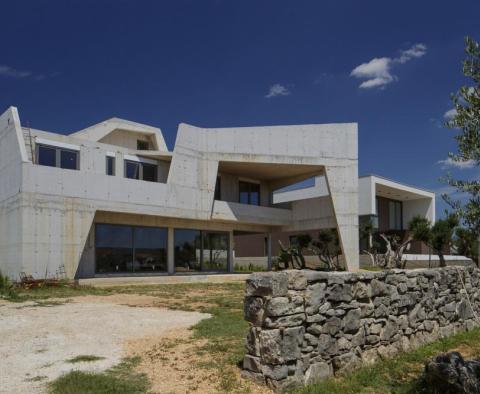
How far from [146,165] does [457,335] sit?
2214 cm

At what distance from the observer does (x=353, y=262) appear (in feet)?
102

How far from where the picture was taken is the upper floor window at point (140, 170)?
28.2 m

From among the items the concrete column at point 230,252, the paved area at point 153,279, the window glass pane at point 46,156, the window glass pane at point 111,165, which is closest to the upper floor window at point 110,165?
the window glass pane at point 111,165

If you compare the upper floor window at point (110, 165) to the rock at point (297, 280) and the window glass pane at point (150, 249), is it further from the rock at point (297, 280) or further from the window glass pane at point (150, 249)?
the rock at point (297, 280)

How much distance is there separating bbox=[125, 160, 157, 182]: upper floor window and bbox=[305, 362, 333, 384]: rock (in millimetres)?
22632

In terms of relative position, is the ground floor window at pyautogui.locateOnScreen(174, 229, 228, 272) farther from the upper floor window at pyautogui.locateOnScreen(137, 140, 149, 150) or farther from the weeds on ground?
the weeds on ground

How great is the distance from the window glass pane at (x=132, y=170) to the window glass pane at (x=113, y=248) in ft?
11.1

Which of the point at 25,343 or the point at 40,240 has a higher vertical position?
the point at 40,240

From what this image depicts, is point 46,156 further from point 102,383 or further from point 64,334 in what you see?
point 102,383

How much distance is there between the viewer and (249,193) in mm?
36500

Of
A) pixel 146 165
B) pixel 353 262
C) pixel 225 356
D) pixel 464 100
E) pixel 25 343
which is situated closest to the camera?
pixel 464 100

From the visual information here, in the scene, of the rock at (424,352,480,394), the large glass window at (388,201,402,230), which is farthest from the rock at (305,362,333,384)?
the large glass window at (388,201,402,230)

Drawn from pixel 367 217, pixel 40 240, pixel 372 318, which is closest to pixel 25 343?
pixel 372 318

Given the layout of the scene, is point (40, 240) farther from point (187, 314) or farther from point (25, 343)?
point (25, 343)
